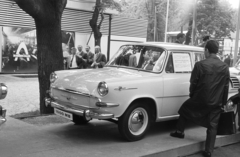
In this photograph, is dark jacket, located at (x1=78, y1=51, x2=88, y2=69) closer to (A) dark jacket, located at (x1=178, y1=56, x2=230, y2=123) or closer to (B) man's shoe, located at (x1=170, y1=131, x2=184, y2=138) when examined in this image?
(B) man's shoe, located at (x1=170, y1=131, x2=184, y2=138)

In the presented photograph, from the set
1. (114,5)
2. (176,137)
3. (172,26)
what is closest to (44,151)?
(176,137)

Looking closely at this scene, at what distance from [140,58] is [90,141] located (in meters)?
1.94

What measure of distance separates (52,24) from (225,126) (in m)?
4.32

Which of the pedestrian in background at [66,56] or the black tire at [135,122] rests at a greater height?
the pedestrian in background at [66,56]

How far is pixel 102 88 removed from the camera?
494cm

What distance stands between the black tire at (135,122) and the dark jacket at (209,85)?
34.7 inches

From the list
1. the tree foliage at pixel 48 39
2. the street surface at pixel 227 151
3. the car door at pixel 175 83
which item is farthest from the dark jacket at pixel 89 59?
the street surface at pixel 227 151

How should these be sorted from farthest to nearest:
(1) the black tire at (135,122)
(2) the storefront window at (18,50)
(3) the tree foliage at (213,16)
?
(3) the tree foliage at (213,16) < (2) the storefront window at (18,50) < (1) the black tire at (135,122)

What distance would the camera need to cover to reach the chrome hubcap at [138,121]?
210 inches

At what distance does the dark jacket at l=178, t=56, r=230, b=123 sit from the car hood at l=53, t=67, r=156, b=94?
0.93 m

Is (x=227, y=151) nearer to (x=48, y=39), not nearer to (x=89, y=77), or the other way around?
(x=89, y=77)

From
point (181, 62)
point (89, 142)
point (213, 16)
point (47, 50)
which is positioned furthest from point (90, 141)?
point (213, 16)

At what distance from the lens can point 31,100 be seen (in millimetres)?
10516

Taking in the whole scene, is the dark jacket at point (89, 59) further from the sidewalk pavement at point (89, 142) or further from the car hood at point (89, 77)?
the car hood at point (89, 77)
